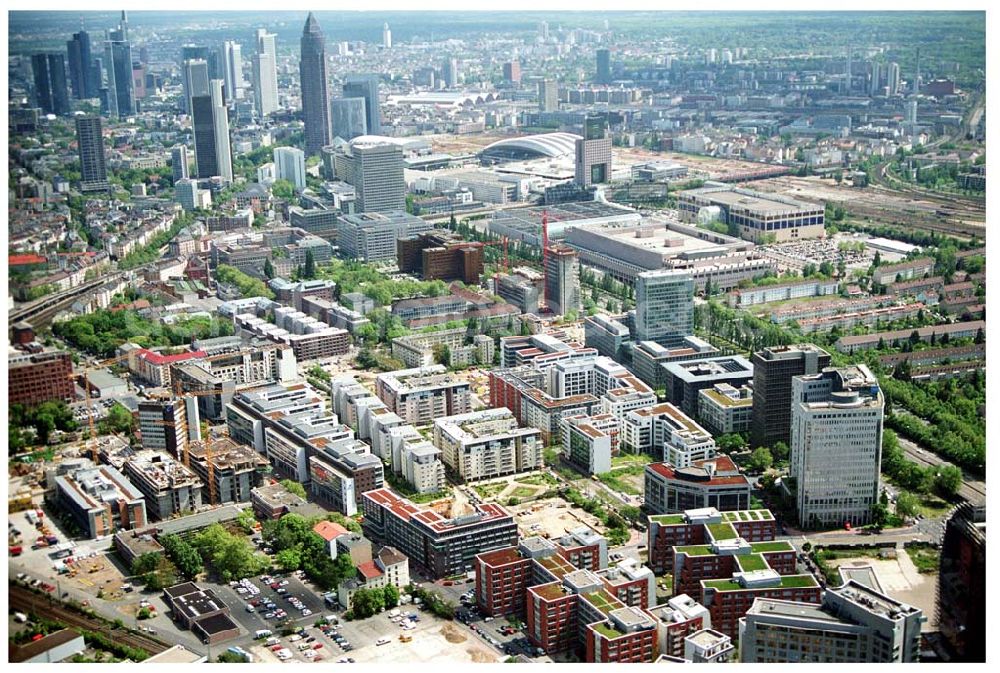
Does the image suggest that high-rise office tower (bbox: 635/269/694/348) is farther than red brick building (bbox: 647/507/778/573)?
Yes

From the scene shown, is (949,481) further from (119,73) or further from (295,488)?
(119,73)

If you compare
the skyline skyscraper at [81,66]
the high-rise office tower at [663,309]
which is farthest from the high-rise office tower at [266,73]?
the high-rise office tower at [663,309]

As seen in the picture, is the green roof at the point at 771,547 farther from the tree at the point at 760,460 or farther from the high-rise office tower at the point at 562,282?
the high-rise office tower at the point at 562,282

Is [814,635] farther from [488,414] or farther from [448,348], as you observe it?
[448,348]

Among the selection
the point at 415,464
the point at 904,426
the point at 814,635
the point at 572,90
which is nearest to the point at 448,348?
the point at 415,464

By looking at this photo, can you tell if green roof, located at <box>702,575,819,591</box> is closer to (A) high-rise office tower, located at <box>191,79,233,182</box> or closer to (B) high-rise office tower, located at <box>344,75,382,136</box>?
(A) high-rise office tower, located at <box>191,79,233,182</box>

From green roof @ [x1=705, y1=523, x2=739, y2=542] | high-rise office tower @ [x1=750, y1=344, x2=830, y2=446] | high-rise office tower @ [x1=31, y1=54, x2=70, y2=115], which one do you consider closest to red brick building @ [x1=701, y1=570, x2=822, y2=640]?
green roof @ [x1=705, y1=523, x2=739, y2=542]
